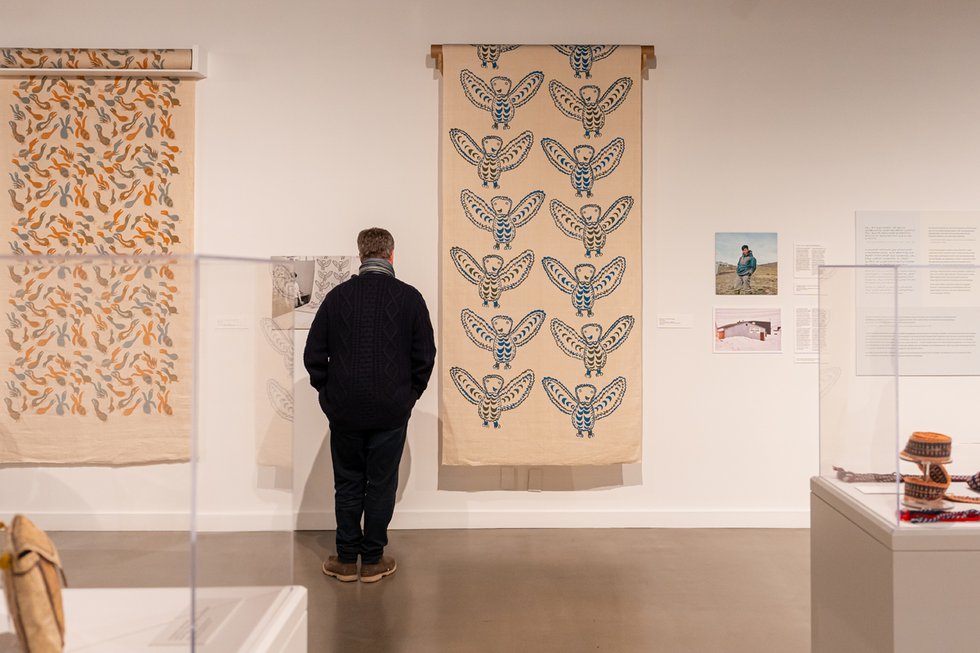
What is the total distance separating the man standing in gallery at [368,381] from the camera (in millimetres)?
3455

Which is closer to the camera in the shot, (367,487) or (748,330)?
(367,487)

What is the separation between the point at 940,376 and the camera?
2.21 meters

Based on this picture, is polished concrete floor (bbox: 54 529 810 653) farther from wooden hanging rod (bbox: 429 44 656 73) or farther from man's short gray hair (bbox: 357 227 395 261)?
wooden hanging rod (bbox: 429 44 656 73)

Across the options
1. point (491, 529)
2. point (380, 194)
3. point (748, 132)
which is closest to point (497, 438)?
point (491, 529)

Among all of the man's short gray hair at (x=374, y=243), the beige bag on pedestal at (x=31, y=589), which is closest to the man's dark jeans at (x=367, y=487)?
the man's short gray hair at (x=374, y=243)

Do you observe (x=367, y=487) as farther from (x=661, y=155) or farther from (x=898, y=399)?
(x=661, y=155)

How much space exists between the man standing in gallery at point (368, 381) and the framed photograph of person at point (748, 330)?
183 centimetres

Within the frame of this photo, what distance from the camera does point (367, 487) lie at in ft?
11.9

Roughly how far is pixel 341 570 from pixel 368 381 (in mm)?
916

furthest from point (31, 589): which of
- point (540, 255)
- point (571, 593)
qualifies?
point (540, 255)

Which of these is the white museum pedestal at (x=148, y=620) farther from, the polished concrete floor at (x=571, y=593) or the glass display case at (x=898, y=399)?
the glass display case at (x=898, y=399)

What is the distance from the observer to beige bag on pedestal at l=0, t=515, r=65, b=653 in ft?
3.75

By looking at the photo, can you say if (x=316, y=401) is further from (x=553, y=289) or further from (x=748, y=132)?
(x=748, y=132)

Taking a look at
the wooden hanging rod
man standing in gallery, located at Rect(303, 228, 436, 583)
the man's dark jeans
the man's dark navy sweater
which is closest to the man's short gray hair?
man standing in gallery, located at Rect(303, 228, 436, 583)
